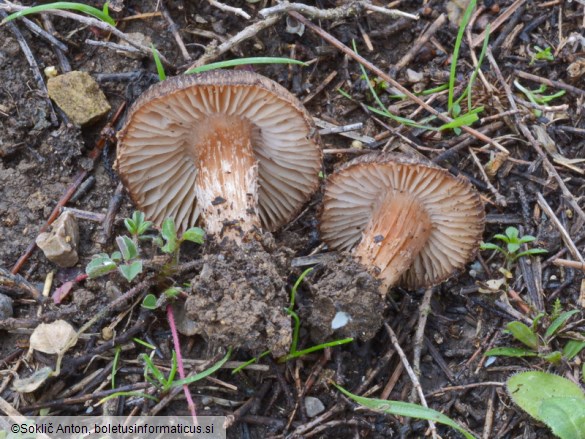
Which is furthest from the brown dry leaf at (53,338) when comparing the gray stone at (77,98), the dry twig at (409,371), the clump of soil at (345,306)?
the dry twig at (409,371)

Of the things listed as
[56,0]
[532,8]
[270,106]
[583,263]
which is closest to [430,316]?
[583,263]

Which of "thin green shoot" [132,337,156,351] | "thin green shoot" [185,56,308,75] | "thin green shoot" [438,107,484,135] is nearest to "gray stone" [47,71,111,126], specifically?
"thin green shoot" [185,56,308,75]

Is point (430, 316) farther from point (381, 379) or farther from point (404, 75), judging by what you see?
point (404, 75)

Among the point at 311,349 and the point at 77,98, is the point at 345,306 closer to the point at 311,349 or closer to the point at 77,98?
the point at 311,349

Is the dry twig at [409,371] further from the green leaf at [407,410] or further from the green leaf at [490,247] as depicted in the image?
the green leaf at [490,247]

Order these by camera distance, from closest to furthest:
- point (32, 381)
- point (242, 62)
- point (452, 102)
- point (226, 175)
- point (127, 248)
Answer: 1. point (32, 381)
2. point (127, 248)
3. point (226, 175)
4. point (242, 62)
5. point (452, 102)

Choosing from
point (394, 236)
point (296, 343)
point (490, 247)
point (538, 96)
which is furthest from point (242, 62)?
point (538, 96)

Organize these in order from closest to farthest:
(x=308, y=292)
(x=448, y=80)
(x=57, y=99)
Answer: (x=308, y=292)
(x=57, y=99)
(x=448, y=80)

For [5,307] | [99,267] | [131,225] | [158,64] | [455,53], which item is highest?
[455,53]
